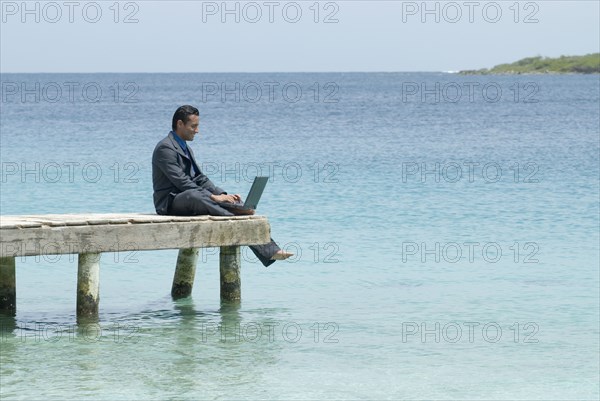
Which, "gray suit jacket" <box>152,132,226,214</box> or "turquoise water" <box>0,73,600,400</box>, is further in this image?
"gray suit jacket" <box>152,132,226,214</box>

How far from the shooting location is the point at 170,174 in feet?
39.5

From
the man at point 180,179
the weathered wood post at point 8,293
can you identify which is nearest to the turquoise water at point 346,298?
the weathered wood post at point 8,293

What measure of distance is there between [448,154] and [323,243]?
2183 cm

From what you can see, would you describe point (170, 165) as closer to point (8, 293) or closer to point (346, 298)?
point (8, 293)

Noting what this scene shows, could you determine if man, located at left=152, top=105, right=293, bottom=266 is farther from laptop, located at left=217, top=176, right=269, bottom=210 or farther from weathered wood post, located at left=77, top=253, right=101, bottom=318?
weathered wood post, located at left=77, top=253, right=101, bottom=318

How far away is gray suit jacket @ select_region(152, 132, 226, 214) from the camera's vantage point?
12.0 metres

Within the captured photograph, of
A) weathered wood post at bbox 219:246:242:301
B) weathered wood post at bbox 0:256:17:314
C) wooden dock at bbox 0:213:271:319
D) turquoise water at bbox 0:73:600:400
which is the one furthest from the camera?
weathered wood post at bbox 219:246:242:301

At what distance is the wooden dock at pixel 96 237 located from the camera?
11177 millimetres

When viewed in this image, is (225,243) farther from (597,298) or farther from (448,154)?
(448,154)

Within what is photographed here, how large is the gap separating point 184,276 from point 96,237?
95.2 inches

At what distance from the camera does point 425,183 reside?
28.5 metres

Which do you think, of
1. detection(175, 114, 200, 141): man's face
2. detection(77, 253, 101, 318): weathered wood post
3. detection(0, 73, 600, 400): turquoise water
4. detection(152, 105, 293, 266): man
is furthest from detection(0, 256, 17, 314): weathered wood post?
detection(175, 114, 200, 141): man's face

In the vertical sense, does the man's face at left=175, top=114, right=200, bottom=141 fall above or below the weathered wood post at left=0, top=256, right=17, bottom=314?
above

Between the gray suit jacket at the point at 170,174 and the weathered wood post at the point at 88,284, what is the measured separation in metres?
0.83
